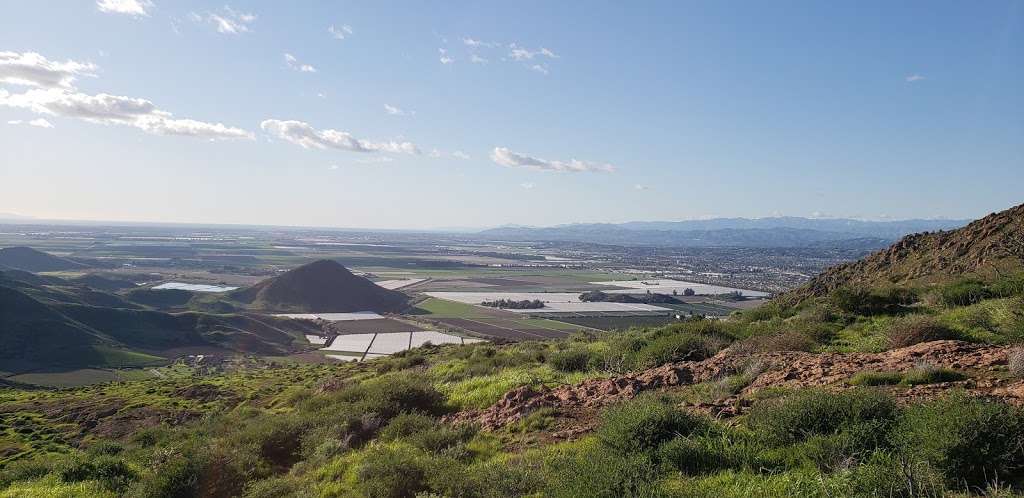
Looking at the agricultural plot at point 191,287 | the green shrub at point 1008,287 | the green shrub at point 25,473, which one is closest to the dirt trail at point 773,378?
the green shrub at point 1008,287

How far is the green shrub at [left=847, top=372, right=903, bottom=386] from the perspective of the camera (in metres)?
8.82

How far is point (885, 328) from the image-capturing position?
45.3 ft

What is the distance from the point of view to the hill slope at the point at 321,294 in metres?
106

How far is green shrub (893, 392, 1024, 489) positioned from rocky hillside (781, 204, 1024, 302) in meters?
15.4

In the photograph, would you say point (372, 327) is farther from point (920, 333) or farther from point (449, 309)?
point (920, 333)

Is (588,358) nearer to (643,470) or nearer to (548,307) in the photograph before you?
(643,470)

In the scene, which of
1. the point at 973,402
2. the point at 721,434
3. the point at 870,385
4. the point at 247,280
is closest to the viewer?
the point at 973,402

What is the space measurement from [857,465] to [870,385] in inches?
137

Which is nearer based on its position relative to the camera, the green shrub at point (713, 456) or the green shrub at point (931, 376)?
the green shrub at point (713, 456)

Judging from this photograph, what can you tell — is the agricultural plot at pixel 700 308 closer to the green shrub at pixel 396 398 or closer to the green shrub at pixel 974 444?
the green shrub at pixel 396 398

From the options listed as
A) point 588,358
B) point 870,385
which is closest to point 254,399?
point 588,358

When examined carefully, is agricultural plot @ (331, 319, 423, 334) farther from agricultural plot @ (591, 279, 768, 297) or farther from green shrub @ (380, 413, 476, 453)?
green shrub @ (380, 413, 476, 453)

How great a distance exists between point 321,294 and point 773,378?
364 ft

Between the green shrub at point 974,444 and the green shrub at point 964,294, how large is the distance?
11.5 meters
